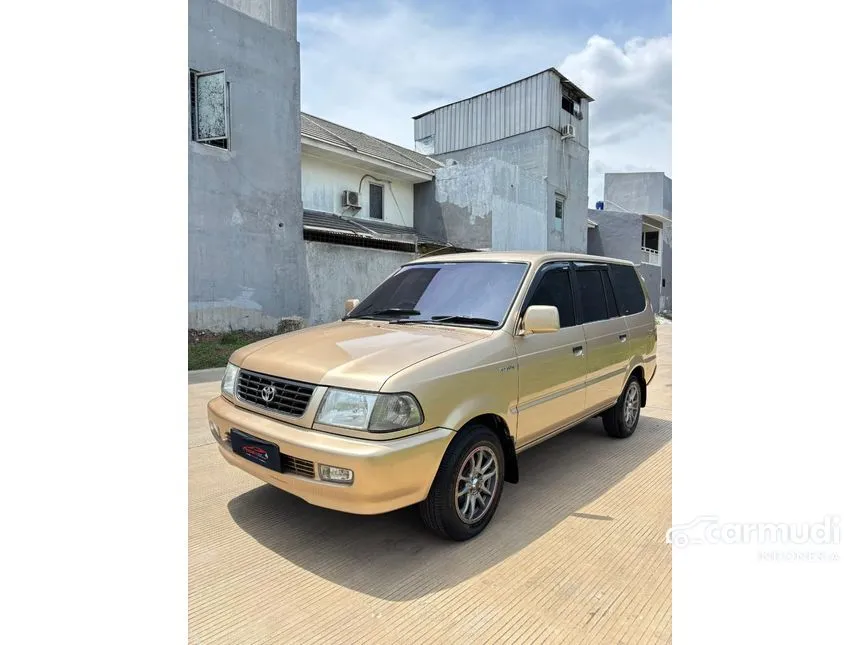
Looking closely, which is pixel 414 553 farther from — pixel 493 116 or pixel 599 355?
pixel 493 116

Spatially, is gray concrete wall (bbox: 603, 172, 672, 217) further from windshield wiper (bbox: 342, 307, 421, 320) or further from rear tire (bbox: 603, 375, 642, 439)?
windshield wiper (bbox: 342, 307, 421, 320)

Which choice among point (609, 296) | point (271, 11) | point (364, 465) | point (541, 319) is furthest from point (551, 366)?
point (271, 11)

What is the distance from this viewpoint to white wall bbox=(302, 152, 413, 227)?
50.4 ft

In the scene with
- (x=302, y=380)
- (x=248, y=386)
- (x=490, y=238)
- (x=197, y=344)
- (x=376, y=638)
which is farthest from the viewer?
(x=490, y=238)

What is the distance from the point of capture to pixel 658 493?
12.8 feet

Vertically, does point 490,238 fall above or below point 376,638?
above

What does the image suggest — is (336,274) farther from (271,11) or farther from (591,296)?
(591,296)

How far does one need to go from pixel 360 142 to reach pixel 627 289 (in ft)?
49.1

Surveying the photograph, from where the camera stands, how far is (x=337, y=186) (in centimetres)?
1617

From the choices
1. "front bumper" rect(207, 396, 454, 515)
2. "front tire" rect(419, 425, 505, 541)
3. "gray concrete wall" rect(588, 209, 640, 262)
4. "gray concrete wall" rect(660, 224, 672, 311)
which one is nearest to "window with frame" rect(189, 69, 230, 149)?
"front bumper" rect(207, 396, 454, 515)

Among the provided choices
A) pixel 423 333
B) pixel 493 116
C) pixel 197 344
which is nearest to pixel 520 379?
pixel 423 333

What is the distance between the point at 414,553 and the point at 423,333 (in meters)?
1.33

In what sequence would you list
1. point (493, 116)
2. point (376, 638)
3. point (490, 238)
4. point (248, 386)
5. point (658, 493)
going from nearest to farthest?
1. point (376, 638)
2. point (248, 386)
3. point (658, 493)
4. point (490, 238)
5. point (493, 116)

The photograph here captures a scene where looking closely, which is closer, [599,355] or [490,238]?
[599,355]
